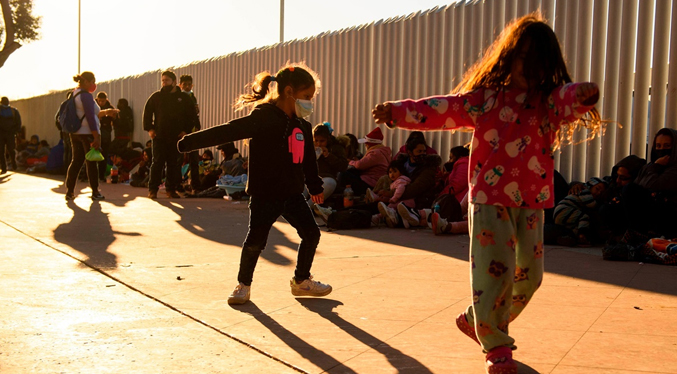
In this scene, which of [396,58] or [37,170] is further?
[37,170]

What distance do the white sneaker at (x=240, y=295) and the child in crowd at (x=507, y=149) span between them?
1.76 m

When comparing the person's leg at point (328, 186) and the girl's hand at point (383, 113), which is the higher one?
the girl's hand at point (383, 113)

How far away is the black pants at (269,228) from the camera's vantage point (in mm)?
4996

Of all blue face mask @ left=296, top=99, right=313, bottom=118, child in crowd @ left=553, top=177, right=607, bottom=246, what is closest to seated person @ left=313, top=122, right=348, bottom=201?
child in crowd @ left=553, top=177, right=607, bottom=246

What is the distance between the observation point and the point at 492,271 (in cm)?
344

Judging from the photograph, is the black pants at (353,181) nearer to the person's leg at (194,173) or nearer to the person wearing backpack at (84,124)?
the person wearing backpack at (84,124)

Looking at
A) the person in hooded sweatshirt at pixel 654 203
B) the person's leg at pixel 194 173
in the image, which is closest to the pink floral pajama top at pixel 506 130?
the person in hooded sweatshirt at pixel 654 203

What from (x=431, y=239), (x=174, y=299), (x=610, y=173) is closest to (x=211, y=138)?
(x=174, y=299)

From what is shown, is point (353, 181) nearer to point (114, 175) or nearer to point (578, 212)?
point (578, 212)

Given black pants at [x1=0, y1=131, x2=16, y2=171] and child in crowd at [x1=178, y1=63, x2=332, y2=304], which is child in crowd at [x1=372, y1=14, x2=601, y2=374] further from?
black pants at [x1=0, y1=131, x2=16, y2=171]

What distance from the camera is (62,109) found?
11.9 meters

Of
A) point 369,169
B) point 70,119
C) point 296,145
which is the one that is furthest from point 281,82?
point 70,119

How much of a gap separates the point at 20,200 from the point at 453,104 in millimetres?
10270

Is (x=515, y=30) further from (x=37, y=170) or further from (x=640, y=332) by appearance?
(x=37, y=170)
